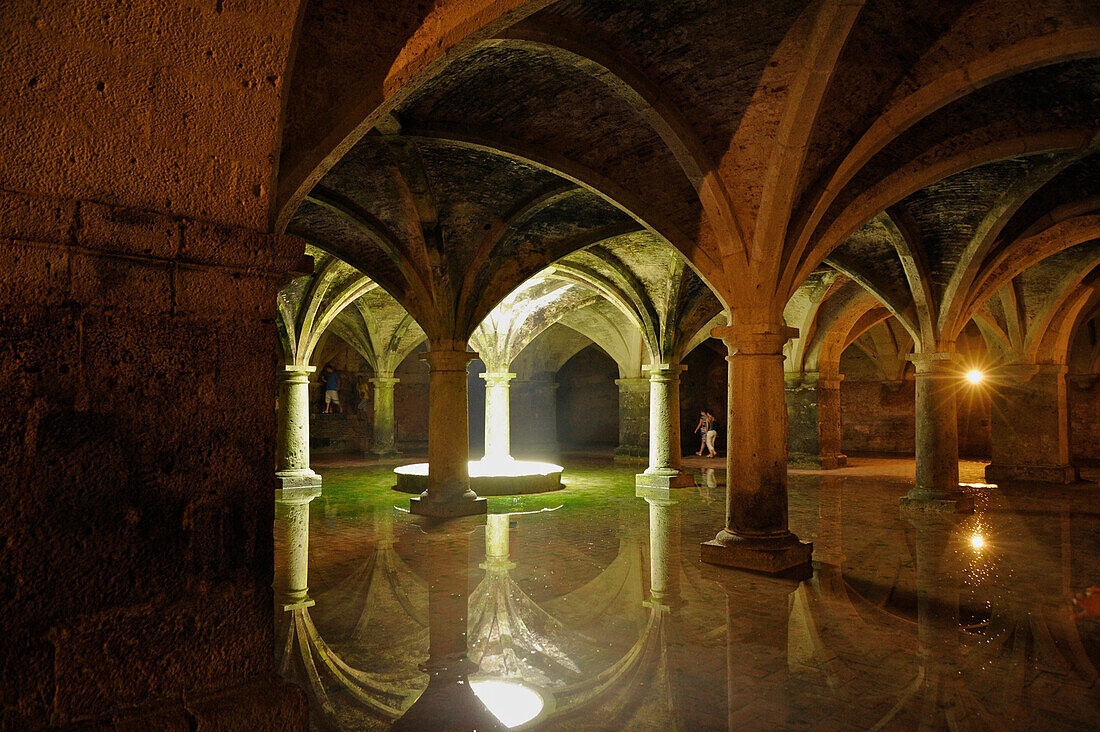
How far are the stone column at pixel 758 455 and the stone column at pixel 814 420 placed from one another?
991cm

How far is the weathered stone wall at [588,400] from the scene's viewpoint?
23.6 meters

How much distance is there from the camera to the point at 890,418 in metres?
19.7

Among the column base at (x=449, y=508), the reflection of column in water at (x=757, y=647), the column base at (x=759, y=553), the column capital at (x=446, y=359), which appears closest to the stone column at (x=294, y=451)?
the column base at (x=449, y=508)

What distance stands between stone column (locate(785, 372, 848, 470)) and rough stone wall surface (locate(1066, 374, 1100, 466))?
5655mm

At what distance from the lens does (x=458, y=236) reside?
880 cm

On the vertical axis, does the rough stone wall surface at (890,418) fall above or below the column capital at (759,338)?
below

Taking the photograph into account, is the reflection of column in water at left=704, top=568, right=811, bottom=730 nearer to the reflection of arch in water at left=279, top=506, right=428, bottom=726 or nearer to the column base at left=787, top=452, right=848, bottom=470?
the reflection of arch in water at left=279, top=506, right=428, bottom=726

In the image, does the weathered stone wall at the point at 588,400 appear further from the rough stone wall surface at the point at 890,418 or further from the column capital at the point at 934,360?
the column capital at the point at 934,360

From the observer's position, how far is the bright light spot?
314 cm

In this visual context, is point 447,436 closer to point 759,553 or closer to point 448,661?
point 759,553

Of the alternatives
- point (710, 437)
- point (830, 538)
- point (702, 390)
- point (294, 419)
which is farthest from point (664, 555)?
point (702, 390)

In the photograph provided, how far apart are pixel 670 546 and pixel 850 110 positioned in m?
4.37

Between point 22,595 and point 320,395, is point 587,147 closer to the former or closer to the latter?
point 22,595

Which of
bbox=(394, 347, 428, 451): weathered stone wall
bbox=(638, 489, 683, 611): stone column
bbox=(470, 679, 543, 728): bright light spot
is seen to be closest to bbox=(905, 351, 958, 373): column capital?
bbox=(638, 489, 683, 611): stone column
